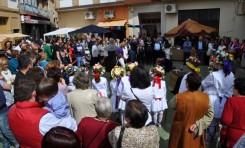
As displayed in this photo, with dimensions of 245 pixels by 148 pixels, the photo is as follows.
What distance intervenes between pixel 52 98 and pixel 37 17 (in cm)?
2643

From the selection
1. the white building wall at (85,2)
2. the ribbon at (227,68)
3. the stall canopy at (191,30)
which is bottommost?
the ribbon at (227,68)

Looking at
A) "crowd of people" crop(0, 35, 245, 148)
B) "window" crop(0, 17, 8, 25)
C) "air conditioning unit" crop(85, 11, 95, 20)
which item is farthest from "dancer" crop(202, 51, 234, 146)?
"air conditioning unit" crop(85, 11, 95, 20)

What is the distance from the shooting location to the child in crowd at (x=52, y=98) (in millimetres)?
→ 3033

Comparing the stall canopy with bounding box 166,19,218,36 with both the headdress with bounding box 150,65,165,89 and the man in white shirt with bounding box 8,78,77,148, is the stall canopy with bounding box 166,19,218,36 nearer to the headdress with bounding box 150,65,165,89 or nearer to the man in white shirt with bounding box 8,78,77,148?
the headdress with bounding box 150,65,165,89

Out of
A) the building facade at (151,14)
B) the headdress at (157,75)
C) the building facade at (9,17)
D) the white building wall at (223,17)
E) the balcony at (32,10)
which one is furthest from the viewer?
the balcony at (32,10)

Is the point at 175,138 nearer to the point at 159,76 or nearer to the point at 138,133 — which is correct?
the point at 138,133

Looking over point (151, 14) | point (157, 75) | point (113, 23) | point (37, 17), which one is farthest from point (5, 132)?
point (37, 17)

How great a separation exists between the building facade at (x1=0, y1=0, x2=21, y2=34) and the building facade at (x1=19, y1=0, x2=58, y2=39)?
3.76ft

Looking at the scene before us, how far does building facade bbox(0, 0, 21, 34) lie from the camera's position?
1886 centimetres

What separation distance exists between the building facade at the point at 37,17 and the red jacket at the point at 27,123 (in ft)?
72.0

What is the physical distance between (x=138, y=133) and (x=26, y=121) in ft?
3.44

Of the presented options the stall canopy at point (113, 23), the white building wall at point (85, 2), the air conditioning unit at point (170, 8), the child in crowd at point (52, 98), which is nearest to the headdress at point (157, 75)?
the child in crowd at point (52, 98)

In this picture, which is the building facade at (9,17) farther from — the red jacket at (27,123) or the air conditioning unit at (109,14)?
the red jacket at (27,123)

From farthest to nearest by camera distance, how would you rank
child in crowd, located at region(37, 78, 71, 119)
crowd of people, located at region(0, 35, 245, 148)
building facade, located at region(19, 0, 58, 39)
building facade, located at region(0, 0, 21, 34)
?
building facade, located at region(19, 0, 58, 39) < building facade, located at region(0, 0, 21, 34) < child in crowd, located at region(37, 78, 71, 119) < crowd of people, located at region(0, 35, 245, 148)
